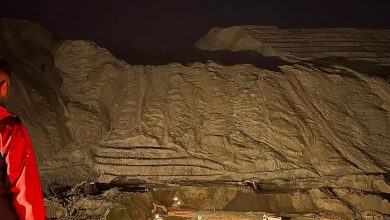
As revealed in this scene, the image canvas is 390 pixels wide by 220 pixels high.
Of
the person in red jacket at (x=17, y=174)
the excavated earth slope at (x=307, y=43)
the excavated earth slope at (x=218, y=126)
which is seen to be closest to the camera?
the person in red jacket at (x=17, y=174)

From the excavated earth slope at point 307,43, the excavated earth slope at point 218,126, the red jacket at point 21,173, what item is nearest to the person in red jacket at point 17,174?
the red jacket at point 21,173

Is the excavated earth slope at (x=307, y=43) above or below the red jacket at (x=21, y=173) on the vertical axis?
above

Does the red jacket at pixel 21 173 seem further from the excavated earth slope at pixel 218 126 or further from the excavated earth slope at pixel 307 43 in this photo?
the excavated earth slope at pixel 307 43

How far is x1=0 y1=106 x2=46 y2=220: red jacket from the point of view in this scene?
2.48 meters

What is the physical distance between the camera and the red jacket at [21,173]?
2.48 metres

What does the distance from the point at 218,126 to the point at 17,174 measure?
5.09 metres

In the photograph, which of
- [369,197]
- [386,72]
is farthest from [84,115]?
Result: [386,72]

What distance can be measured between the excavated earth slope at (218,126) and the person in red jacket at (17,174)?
3.85 metres

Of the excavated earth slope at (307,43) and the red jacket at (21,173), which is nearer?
the red jacket at (21,173)

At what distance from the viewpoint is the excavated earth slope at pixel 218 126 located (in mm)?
6418

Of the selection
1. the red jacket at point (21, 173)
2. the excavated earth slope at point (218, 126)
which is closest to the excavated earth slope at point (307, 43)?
the excavated earth slope at point (218, 126)

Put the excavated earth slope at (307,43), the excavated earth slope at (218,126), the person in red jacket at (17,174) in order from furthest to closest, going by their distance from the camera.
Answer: the excavated earth slope at (307,43)
the excavated earth slope at (218,126)
the person in red jacket at (17,174)

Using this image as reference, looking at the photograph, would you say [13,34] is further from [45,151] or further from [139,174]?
[139,174]

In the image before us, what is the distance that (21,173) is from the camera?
2.49 metres
